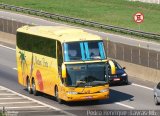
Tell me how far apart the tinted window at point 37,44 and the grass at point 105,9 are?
39694 mm

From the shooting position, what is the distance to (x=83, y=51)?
107 ft

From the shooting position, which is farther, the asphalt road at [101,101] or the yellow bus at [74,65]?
the yellow bus at [74,65]

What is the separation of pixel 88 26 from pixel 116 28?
455 cm

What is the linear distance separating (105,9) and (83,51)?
2383 inches

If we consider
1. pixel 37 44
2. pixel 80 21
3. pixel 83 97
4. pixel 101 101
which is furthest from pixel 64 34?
pixel 80 21

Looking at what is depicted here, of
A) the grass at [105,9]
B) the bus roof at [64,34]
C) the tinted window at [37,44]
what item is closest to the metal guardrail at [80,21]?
the grass at [105,9]

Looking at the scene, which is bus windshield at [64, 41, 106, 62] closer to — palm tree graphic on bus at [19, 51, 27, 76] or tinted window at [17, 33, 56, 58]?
tinted window at [17, 33, 56, 58]

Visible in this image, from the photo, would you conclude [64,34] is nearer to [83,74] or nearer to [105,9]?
[83,74]

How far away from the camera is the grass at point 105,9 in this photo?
3233 inches

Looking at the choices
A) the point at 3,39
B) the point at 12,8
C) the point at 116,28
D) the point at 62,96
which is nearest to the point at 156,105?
the point at 62,96

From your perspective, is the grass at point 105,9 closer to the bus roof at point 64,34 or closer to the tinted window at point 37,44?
the tinted window at point 37,44

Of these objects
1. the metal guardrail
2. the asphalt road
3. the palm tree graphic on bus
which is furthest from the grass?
the palm tree graphic on bus

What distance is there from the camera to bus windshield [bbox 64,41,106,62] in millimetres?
32438

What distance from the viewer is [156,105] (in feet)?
107
